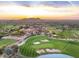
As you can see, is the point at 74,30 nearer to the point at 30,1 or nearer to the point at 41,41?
the point at 41,41

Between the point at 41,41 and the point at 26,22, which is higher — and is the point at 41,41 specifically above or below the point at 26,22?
below

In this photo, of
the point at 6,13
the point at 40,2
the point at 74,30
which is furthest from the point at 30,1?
the point at 74,30

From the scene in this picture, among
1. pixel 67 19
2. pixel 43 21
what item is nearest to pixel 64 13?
pixel 67 19

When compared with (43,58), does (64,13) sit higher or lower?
higher

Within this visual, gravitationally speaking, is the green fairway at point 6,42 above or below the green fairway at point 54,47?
above

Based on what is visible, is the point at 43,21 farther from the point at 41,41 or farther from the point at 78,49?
the point at 78,49

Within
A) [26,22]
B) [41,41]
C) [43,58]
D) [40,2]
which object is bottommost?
[43,58]

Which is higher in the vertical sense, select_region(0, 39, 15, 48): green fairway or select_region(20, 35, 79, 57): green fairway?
select_region(0, 39, 15, 48): green fairway

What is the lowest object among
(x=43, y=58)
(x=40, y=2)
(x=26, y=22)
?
(x=43, y=58)
